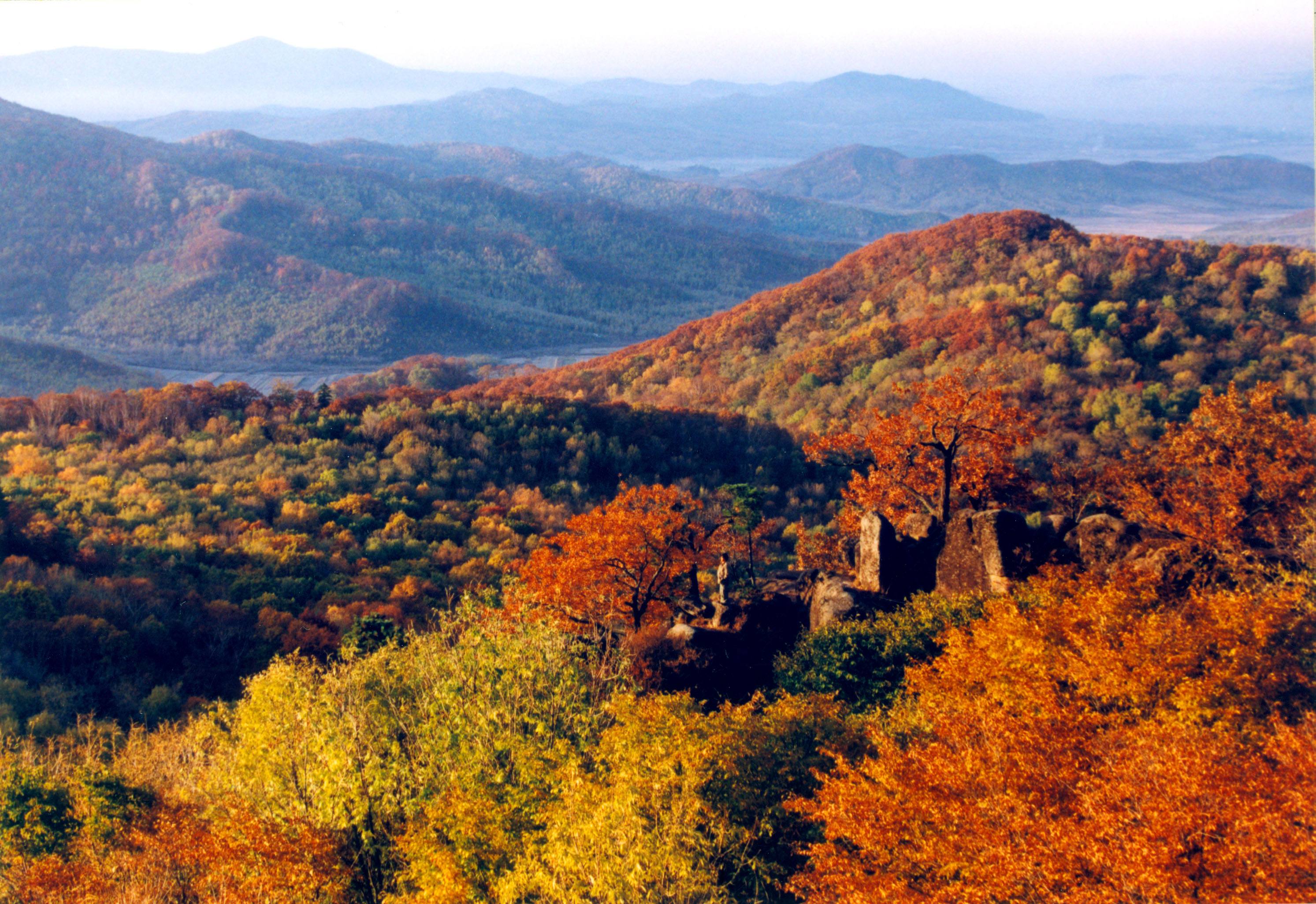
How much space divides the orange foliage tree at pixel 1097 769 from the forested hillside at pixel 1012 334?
1004 inches

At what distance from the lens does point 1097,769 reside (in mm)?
9242

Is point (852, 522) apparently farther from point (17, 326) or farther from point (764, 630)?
point (17, 326)

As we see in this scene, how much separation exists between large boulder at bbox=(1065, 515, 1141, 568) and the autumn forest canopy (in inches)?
4.0

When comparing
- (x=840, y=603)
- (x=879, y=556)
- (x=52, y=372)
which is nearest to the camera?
(x=840, y=603)

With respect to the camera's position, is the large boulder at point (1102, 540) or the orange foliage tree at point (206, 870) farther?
the large boulder at point (1102, 540)

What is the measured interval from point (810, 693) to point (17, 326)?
134 metres

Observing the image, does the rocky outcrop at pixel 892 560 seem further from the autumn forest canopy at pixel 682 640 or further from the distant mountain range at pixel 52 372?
the distant mountain range at pixel 52 372

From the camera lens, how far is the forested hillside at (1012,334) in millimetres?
40531

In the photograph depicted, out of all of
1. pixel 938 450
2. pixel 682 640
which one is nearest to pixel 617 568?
pixel 682 640

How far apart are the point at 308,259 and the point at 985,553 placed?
13525 cm

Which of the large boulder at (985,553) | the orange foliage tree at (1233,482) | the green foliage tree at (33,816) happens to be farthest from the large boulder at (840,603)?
the green foliage tree at (33,816)

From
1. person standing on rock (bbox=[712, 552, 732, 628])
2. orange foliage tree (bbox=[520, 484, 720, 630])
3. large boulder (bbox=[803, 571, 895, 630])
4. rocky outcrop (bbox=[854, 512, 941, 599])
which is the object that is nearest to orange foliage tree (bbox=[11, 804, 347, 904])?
orange foliage tree (bbox=[520, 484, 720, 630])

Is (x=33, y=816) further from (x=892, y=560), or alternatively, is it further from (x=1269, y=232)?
(x=1269, y=232)

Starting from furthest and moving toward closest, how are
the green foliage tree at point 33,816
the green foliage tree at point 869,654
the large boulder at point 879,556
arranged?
the large boulder at point 879,556
the green foliage tree at point 869,654
the green foliage tree at point 33,816
